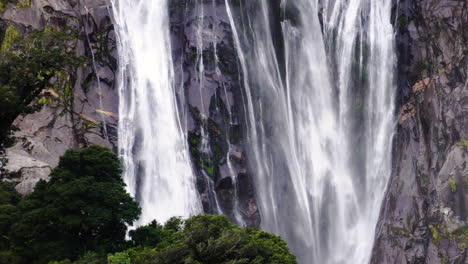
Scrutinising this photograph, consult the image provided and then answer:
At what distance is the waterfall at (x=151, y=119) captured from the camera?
28828 mm

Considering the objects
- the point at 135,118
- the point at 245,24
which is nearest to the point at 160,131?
the point at 135,118

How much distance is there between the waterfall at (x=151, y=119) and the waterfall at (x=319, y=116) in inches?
152

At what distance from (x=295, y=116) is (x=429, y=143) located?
24.0ft

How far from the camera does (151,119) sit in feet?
98.8

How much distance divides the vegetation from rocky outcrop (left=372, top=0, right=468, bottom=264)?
15426 millimetres

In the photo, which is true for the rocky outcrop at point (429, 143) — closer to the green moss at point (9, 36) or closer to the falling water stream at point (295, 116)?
the falling water stream at point (295, 116)

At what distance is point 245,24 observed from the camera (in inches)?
1312

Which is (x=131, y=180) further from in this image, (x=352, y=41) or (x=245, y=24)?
(x=352, y=41)

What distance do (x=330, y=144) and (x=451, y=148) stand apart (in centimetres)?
640

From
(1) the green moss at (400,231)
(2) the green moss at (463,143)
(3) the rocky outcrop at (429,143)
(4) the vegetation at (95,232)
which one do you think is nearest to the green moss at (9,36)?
(4) the vegetation at (95,232)

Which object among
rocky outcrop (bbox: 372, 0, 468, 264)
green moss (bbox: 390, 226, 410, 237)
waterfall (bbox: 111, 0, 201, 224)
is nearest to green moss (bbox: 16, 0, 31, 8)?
waterfall (bbox: 111, 0, 201, 224)

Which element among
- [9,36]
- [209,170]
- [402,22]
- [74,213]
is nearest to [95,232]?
[74,213]

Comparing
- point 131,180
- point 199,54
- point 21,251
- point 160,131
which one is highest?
point 199,54

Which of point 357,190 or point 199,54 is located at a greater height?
point 199,54
